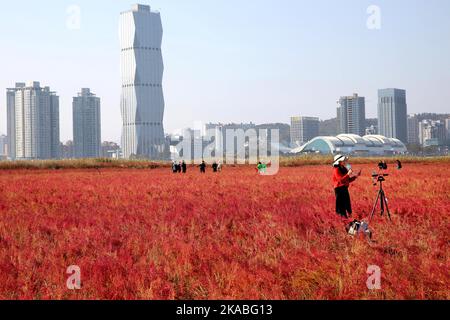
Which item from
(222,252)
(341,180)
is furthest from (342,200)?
(222,252)

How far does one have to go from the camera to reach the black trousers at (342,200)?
50.0 ft

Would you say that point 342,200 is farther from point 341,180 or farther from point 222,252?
point 222,252

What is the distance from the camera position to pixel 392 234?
13.0 m

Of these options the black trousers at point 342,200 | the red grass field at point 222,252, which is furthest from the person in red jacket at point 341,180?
the red grass field at point 222,252

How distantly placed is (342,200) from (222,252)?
5.48 metres

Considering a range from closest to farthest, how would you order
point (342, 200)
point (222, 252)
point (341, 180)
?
1. point (222, 252)
2. point (341, 180)
3. point (342, 200)

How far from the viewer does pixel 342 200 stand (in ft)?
50.4

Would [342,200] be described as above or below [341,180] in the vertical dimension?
below

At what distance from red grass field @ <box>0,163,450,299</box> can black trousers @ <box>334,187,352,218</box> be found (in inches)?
12.8

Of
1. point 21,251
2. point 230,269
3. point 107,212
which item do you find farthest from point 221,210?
point 230,269

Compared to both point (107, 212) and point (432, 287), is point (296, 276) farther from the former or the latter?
point (107, 212)

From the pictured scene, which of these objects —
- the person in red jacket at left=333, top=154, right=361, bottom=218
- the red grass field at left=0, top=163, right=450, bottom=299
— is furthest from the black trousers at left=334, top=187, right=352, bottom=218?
the red grass field at left=0, top=163, right=450, bottom=299

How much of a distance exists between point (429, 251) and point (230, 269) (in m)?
3.96
